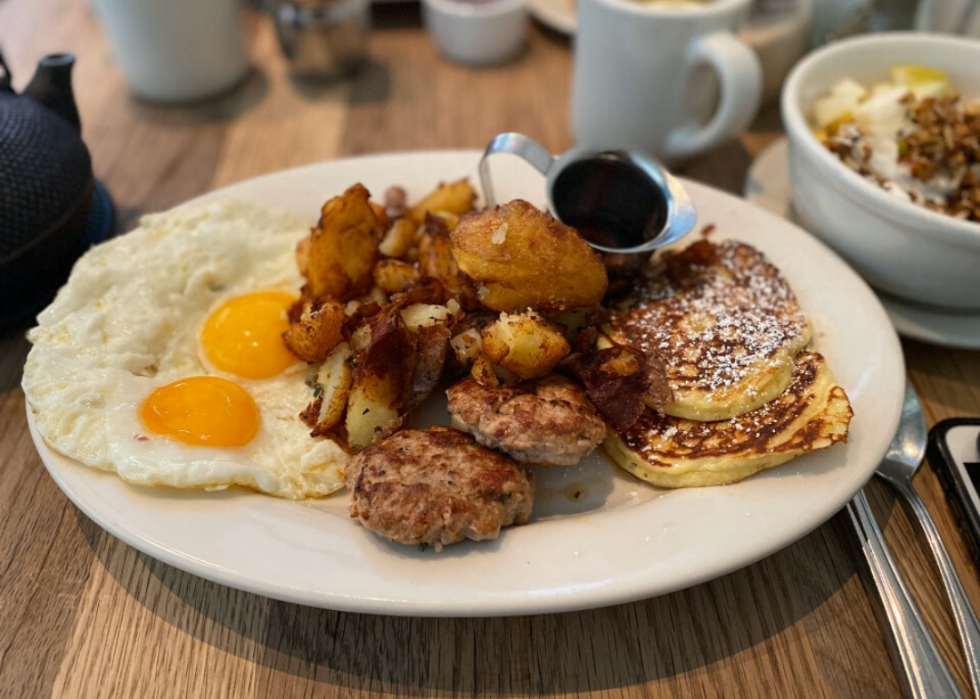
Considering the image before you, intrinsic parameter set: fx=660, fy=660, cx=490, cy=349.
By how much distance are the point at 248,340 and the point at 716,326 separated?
118cm

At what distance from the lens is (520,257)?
1.52 metres

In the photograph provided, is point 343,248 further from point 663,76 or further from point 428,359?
point 663,76

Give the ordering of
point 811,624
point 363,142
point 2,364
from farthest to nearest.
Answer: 1. point 363,142
2. point 2,364
3. point 811,624

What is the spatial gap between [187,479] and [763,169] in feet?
7.11

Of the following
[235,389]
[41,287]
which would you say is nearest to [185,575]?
[235,389]

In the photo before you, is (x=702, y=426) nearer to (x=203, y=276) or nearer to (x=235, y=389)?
(x=235, y=389)

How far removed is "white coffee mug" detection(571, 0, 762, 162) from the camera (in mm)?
2189

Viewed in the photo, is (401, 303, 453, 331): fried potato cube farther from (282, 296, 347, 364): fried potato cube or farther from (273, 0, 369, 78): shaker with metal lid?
(273, 0, 369, 78): shaker with metal lid

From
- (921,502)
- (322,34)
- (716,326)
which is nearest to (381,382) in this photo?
(716,326)

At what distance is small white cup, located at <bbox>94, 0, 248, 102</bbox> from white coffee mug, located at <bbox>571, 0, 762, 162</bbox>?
63.5 inches

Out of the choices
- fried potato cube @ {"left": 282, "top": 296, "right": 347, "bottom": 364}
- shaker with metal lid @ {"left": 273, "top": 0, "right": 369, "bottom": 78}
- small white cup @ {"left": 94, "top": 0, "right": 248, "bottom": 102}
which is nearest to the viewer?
fried potato cube @ {"left": 282, "top": 296, "right": 347, "bottom": 364}

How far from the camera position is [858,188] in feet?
6.00

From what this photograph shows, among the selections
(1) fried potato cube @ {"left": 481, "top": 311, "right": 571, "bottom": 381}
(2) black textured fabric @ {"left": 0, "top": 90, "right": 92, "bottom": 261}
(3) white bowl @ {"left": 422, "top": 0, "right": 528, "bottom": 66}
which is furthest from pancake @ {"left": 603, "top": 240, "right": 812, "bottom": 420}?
(3) white bowl @ {"left": 422, "top": 0, "right": 528, "bottom": 66}

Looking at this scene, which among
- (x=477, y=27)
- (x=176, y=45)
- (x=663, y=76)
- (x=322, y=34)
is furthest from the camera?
(x=477, y=27)
